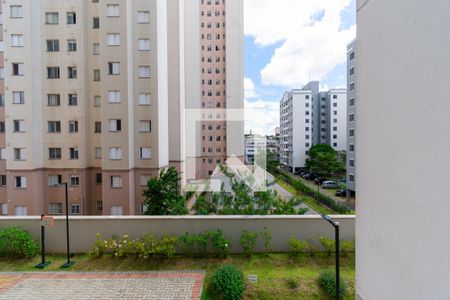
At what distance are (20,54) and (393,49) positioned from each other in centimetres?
1696

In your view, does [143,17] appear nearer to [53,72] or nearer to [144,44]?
[144,44]

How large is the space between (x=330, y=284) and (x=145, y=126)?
11588mm

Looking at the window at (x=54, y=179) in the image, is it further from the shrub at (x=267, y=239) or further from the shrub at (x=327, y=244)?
the shrub at (x=327, y=244)

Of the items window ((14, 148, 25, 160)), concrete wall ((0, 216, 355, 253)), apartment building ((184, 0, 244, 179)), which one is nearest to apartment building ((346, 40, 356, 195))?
apartment building ((184, 0, 244, 179))

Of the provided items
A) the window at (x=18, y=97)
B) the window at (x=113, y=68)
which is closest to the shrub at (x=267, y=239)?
the window at (x=113, y=68)

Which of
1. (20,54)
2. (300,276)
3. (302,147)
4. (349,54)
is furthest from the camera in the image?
(302,147)

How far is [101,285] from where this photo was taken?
496 centimetres

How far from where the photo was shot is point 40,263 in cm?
579

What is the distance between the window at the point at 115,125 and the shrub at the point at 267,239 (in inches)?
386

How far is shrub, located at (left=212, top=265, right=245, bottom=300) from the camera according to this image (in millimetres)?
4430

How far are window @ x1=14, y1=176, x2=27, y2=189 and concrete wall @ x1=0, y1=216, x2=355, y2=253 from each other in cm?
820

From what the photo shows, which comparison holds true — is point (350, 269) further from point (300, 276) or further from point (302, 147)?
point (302, 147)

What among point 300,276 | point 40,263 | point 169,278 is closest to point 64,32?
point 40,263

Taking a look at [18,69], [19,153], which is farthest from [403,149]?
[18,69]
